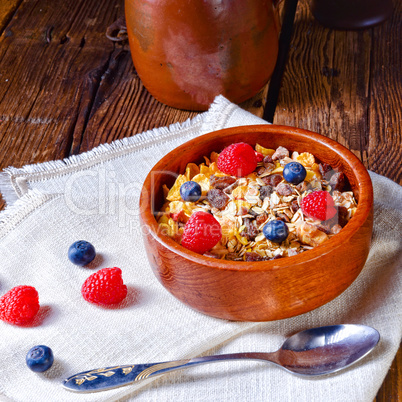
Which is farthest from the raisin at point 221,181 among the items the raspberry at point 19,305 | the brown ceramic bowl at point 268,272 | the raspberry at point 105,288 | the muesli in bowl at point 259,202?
the raspberry at point 19,305

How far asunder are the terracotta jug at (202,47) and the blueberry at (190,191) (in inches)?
15.8

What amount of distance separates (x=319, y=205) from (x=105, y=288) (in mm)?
351

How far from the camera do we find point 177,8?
3.64 ft

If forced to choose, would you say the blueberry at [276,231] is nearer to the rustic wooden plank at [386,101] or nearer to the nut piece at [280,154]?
the nut piece at [280,154]

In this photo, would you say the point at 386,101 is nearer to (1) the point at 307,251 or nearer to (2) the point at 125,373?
(1) the point at 307,251

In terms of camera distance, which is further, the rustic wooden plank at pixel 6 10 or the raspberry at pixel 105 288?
the rustic wooden plank at pixel 6 10

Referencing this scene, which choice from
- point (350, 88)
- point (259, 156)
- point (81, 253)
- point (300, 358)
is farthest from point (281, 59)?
point (300, 358)

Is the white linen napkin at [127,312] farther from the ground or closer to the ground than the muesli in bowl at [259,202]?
closer to the ground

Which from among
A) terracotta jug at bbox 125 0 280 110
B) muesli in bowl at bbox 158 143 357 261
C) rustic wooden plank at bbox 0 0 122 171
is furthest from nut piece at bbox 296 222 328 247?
rustic wooden plank at bbox 0 0 122 171

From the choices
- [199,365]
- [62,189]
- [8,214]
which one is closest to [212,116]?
[62,189]

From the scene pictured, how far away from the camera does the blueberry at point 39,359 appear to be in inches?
A: 30.8

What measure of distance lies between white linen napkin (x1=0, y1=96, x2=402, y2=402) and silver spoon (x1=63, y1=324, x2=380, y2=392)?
1 cm

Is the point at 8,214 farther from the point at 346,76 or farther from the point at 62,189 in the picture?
the point at 346,76

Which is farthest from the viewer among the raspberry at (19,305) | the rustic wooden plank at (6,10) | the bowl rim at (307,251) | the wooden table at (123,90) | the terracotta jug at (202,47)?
the rustic wooden plank at (6,10)
